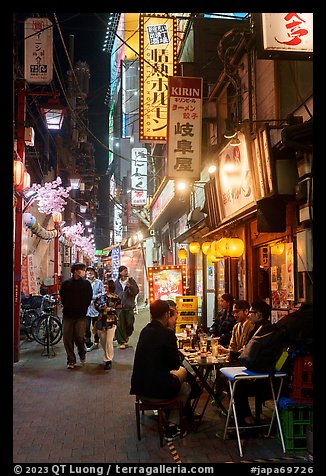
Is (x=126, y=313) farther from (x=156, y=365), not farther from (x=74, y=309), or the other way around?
(x=156, y=365)

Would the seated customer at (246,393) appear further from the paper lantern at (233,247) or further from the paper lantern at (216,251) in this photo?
the paper lantern at (216,251)

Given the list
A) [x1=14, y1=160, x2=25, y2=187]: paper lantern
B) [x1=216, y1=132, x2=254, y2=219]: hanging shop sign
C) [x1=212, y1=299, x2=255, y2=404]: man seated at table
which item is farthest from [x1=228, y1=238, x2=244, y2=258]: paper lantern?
[x1=14, y1=160, x2=25, y2=187]: paper lantern

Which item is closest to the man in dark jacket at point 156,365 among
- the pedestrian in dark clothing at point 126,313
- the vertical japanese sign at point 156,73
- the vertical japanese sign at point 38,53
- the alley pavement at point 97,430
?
the alley pavement at point 97,430

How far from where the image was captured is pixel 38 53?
12.7 m

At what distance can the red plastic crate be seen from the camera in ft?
18.8

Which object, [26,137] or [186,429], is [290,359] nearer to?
[186,429]

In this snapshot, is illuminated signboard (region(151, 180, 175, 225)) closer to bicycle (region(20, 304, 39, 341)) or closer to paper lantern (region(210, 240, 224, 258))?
paper lantern (region(210, 240, 224, 258))

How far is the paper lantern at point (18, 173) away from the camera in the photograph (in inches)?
456

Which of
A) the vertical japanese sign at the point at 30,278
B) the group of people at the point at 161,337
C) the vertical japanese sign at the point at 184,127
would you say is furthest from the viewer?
the vertical japanese sign at the point at 30,278

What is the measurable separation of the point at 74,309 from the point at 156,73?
8889 mm

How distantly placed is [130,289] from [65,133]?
37266 millimetres

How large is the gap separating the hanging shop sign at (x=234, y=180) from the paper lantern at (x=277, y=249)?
3.59 ft

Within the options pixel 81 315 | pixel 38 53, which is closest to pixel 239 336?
pixel 81 315
